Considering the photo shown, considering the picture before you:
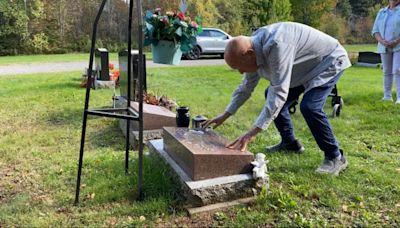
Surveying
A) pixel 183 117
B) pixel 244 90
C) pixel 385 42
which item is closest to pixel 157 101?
pixel 183 117

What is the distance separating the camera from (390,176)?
3195mm

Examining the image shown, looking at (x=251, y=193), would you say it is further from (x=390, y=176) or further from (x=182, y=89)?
(x=182, y=89)

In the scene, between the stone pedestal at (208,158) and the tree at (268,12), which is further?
the tree at (268,12)

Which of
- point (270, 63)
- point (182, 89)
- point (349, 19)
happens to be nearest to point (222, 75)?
point (182, 89)

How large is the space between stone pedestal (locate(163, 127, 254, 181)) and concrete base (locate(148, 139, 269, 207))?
0.04 metres

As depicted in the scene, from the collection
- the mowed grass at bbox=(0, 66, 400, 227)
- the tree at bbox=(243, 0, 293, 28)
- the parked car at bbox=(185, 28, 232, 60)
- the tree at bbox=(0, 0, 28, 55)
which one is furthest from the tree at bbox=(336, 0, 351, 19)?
the mowed grass at bbox=(0, 66, 400, 227)

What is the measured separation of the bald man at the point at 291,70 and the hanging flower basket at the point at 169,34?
1.14 metres

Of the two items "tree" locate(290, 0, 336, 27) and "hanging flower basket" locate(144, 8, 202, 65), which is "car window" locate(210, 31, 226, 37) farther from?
"hanging flower basket" locate(144, 8, 202, 65)

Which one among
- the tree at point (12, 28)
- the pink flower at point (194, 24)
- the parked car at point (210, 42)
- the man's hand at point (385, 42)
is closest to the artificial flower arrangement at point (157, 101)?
the pink flower at point (194, 24)

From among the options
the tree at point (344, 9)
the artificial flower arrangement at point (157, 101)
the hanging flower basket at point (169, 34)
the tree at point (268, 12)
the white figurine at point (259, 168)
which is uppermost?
the tree at point (344, 9)

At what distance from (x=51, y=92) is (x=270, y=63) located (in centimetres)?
649

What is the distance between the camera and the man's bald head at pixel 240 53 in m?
2.59

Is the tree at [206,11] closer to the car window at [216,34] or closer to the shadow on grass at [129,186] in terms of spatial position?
the car window at [216,34]

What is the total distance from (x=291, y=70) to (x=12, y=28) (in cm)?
2488
